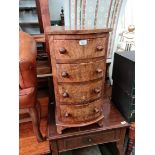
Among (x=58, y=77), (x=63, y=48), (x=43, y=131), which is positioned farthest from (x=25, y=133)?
(x=63, y=48)

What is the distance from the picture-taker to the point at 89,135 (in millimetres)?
1078

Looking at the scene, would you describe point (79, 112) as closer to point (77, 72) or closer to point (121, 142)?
point (77, 72)

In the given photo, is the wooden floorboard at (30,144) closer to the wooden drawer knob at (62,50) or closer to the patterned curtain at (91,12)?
the wooden drawer knob at (62,50)

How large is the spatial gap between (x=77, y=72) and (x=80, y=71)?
17 millimetres

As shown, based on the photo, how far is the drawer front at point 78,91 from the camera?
0.91 m

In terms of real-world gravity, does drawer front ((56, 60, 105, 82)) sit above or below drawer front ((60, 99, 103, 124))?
above

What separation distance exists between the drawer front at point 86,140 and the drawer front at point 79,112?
15 centimetres

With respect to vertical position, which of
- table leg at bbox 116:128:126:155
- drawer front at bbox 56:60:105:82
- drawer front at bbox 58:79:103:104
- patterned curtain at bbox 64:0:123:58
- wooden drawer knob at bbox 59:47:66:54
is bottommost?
table leg at bbox 116:128:126:155

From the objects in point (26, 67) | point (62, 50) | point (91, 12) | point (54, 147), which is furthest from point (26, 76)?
point (91, 12)

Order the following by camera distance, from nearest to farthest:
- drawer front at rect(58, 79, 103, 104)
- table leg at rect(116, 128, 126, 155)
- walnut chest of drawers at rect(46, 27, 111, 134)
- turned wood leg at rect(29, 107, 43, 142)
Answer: walnut chest of drawers at rect(46, 27, 111, 134) < drawer front at rect(58, 79, 103, 104) < turned wood leg at rect(29, 107, 43, 142) < table leg at rect(116, 128, 126, 155)

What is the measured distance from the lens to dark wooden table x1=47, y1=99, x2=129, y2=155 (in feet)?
3.38

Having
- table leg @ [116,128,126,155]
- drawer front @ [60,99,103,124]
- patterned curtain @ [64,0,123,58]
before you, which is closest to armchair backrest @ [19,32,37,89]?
drawer front @ [60,99,103,124]

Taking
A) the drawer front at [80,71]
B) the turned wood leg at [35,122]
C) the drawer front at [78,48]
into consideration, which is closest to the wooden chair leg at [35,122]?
the turned wood leg at [35,122]

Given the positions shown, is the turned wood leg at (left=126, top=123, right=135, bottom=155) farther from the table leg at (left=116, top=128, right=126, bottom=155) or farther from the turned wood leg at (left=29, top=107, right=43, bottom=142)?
the turned wood leg at (left=29, top=107, right=43, bottom=142)
